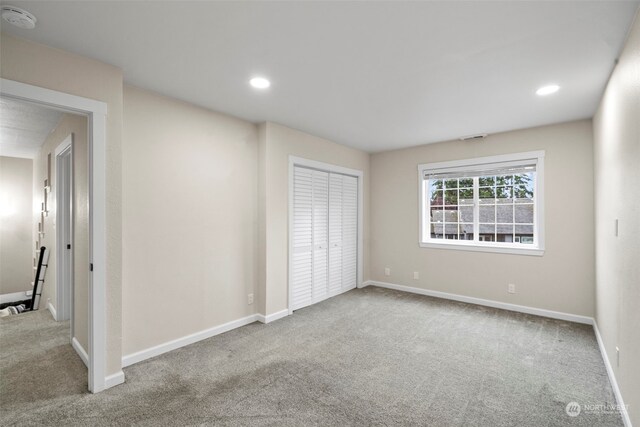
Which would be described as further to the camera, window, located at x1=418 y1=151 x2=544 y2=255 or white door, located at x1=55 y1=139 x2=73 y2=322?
window, located at x1=418 y1=151 x2=544 y2=255

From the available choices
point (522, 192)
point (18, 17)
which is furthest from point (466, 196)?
point (18, 17)

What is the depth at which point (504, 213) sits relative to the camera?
169 inches

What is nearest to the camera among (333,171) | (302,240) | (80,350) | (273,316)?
(80,350)

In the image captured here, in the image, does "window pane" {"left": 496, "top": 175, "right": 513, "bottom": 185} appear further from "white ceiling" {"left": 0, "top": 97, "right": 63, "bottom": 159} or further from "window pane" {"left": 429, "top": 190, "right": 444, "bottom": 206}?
"white ceiling" {"left": 0, "top": 97, "right": 63, "bottom": 159}

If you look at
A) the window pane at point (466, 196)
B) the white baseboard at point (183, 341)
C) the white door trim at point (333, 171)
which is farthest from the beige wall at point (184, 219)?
the window pane at point (466, 196)

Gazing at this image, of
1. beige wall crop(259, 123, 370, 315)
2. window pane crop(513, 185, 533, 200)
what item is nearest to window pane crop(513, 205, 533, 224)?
window pane crop(513, 185, 533, 200)

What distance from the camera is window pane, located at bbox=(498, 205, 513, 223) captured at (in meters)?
4.24

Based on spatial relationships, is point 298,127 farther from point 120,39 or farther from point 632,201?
point 632,201

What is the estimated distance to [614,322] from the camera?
2.36 m

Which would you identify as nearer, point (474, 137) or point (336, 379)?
point (336, 379)

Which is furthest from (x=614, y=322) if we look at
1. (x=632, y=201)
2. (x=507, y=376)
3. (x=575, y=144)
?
(x=575, y=144)

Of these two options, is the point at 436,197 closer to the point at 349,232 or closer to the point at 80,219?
the point at 349,232

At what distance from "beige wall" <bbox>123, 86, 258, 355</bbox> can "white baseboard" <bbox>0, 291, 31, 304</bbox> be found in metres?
4.50

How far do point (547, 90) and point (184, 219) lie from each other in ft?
12.0
